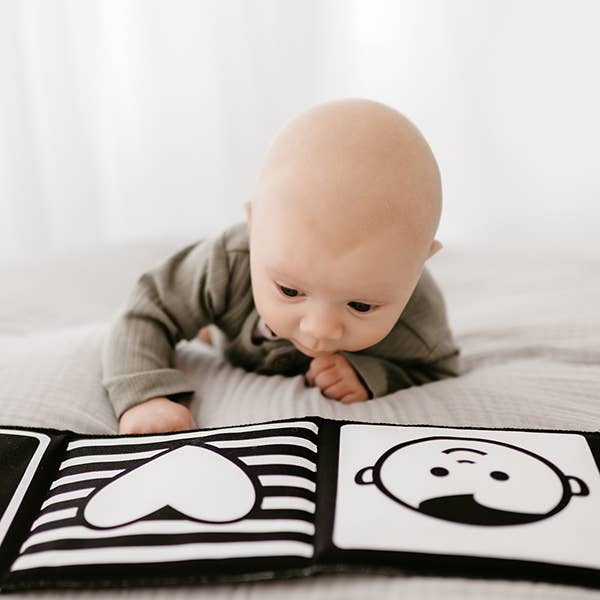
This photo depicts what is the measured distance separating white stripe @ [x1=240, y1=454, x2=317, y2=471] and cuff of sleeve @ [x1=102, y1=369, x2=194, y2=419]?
0.66 feet

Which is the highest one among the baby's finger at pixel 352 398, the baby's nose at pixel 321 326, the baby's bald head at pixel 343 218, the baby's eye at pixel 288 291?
the baby's bald head at pixel 343 218

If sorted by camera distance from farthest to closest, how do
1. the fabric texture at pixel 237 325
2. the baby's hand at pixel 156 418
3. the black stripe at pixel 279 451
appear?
the fabric texture at pixel 237 325 < the baby's hand at pixel 156 418 < the black stripe at pixel 279 451

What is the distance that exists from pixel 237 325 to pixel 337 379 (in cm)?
15

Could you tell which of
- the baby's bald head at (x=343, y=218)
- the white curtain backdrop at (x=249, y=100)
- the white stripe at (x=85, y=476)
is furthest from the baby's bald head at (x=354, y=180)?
the white curtain backdrop at (x=249, y=100)

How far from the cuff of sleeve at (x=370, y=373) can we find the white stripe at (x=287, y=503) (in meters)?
0.28

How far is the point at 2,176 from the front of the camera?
1658mm

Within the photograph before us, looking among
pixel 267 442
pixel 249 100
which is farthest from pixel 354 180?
pixel 249 100

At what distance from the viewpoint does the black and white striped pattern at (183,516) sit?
0.53 m

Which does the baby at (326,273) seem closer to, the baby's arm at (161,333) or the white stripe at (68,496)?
the baby's arm at (161,333)

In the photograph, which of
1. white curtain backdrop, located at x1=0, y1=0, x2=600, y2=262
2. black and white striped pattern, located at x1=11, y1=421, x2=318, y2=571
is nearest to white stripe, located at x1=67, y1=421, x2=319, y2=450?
black and white striped pattern, located at x1=11, y1=421, x2=318, y2=571

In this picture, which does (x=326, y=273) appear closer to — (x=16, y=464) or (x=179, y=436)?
(x=179, y=436)

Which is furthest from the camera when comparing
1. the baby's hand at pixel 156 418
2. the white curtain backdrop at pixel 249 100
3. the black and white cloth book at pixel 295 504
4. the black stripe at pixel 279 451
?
the white curtain backdrop at pixel 249 100

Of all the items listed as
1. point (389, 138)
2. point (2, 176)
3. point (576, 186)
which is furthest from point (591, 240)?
point (2, 176)

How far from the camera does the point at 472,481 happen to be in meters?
0.60
